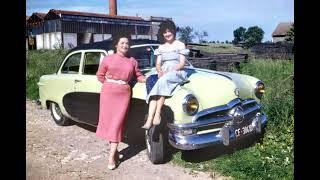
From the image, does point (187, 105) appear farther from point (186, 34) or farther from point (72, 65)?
point (72, 65)

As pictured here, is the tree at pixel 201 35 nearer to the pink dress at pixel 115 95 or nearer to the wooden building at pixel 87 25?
the wooden building at pixel 87 25

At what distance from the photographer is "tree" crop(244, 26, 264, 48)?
3289 millimetres

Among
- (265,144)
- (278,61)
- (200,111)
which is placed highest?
(278,61)

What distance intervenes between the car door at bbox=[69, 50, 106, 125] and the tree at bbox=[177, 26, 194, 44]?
34.2 inches

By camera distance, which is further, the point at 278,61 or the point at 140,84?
the point at 278,61

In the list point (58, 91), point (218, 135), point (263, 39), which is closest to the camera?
point (263, 39)

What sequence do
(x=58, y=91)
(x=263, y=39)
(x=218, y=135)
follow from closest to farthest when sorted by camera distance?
(x=263, y=39) < (x=218, y=135) < (x=58, y=91)

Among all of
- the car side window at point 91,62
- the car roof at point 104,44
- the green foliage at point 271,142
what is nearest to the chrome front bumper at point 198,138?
the green foliage at point 271,142

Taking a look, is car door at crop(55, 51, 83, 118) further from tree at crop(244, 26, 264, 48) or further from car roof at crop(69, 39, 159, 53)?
tree at crop(244, 26, 264, 48)

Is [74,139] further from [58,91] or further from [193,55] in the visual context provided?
[193,55]

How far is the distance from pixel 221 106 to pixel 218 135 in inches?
11.0

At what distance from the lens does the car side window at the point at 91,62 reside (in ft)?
13.1
